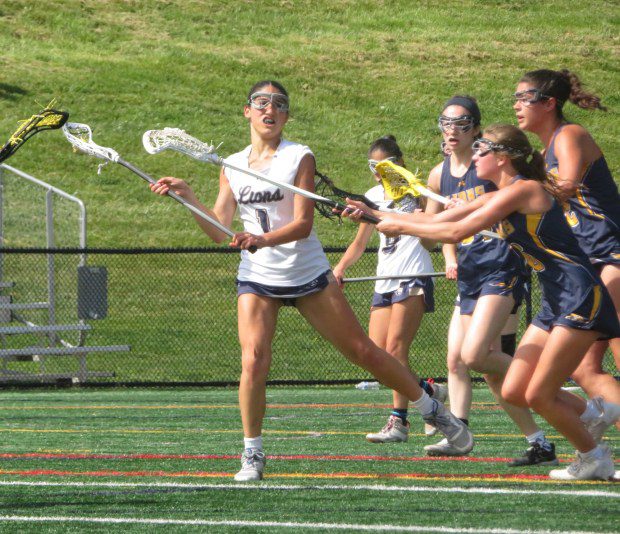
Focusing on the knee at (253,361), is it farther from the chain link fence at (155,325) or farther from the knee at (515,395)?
the chain link fence at (155,325)

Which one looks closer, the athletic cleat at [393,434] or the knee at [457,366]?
the knee at [457,366]

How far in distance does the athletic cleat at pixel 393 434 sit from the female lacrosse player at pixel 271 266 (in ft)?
4.92

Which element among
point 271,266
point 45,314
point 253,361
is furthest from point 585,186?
point 45,314

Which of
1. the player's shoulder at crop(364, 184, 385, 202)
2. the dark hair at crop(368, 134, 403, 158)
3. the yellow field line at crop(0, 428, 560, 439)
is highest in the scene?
the dark hair at crop(368, 134, 403, 158)

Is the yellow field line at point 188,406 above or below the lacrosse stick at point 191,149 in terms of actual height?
below

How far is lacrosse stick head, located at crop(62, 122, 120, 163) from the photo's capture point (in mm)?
6211

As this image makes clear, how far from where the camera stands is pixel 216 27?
3612 centimetres

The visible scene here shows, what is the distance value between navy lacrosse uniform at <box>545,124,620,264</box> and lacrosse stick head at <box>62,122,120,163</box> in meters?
2.23

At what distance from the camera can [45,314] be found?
17.5 metres

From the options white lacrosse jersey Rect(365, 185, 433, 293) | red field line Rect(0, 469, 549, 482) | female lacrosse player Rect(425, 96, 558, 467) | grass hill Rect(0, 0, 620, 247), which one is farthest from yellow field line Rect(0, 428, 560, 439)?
grass hill Rect(0, 0, 620, 247)

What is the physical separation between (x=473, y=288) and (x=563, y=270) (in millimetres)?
1420

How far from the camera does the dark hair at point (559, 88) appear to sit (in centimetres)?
623

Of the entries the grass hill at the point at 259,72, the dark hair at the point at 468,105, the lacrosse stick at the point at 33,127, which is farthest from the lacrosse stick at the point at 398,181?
the grass hill at the point at 259,72

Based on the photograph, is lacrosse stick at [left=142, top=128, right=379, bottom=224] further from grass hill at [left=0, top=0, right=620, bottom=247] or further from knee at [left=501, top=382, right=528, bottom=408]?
grass hill at [left=0, top=0, right=620, bottom=247]
